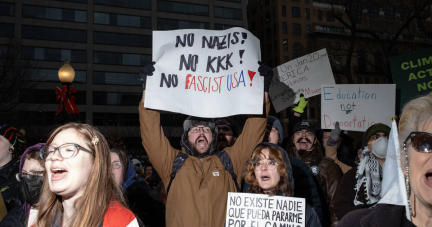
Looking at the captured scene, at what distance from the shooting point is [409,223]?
1.40 m

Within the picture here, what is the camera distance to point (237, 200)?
2740 millimetres

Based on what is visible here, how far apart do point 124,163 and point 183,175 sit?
1030 mm

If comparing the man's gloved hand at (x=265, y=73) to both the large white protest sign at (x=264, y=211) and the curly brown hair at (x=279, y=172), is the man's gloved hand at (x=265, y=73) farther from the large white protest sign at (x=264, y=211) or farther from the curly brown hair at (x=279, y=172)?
the large white protest sign at (x=264, y=211)

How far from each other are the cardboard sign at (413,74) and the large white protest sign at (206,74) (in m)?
2.83

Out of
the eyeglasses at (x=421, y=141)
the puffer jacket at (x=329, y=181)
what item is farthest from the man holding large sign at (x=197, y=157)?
the eyeglasses at (x=421, y=141)

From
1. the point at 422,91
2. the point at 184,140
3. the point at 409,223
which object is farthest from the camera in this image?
the point at 422,91

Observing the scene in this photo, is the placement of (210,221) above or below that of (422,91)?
below

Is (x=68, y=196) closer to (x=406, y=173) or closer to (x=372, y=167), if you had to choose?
(x=406, y=173)

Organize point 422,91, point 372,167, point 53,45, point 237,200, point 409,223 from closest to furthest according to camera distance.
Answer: point 409,223 → point 237,200 → point 372,167 → point 422,91 → point 53,45

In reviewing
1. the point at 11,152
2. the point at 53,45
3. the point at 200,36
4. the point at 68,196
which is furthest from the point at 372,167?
the point at 53,45

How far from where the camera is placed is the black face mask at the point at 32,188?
8.01ft

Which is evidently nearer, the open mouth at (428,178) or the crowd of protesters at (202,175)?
the open mouth at (428,178)

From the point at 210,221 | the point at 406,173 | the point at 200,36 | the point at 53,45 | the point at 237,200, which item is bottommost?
the point at 210,221

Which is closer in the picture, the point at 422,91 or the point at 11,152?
the point at 11,152
